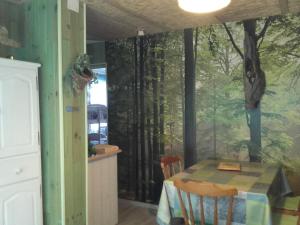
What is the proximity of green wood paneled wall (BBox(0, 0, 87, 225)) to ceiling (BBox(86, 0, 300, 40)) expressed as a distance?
421 mm

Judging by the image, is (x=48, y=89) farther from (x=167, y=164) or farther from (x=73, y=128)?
(x=167, y=164)

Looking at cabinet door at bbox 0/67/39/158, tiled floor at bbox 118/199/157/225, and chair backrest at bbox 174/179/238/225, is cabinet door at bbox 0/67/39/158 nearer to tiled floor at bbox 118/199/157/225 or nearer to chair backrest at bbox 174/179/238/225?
chair backrest at bbox 174/179/238/225

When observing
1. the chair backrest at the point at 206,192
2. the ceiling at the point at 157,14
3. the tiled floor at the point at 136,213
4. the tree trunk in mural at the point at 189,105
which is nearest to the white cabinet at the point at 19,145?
the ceiling at the point at 157,14

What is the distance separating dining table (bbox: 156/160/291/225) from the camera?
6.61ft

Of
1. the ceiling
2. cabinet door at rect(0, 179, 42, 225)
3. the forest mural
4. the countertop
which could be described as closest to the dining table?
the forest mural

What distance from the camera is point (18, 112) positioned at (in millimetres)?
2309

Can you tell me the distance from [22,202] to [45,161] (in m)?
0.38

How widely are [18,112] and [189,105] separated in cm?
208

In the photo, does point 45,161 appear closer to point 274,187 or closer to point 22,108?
point 22,108

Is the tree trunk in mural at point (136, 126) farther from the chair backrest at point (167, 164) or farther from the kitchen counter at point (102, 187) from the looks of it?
the chair backrest at point (167, 164)

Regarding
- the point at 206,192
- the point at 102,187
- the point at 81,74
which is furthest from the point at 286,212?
the point at 81,74

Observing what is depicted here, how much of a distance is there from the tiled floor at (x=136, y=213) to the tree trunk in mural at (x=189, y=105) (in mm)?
799

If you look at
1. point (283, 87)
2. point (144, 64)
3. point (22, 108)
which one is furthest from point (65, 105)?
point (283, 87)

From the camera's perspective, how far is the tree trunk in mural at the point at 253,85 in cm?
331
